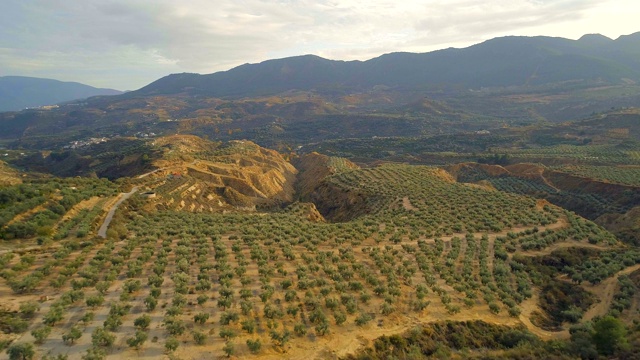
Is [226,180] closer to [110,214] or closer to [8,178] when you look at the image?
[110,214]

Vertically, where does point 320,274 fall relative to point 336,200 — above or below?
above

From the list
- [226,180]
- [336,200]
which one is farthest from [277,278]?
[226,180]

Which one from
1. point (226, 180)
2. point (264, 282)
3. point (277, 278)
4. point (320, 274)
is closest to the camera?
point (264, 282)

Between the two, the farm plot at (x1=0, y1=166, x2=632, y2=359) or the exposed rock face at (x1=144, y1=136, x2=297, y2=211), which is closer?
the farm plot at (x1=0, y1=166, x2=632, y2=359)

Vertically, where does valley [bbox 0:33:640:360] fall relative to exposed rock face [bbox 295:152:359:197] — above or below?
above

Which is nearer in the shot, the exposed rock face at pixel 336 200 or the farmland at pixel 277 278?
the farmland at pixel 277 278

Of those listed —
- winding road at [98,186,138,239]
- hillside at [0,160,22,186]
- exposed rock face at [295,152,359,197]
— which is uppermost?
winding road at [98,186,138,239]

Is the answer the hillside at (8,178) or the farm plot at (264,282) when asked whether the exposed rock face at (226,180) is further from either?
the hillside at (8,178)

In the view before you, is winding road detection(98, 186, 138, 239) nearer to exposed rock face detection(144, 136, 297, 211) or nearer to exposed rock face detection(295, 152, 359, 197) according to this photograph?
exposed rock face detection(144, 136, 297, 211)

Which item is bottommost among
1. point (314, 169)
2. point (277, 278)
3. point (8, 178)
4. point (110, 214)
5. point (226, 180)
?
point (314, 169)

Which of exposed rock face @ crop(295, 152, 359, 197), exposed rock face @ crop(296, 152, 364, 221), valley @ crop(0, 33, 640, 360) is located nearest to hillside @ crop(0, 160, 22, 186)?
valley @ crop(0, 33, 640, 360)

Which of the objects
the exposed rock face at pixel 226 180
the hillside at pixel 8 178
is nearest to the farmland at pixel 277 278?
the exposed rock face at pixel 226 180

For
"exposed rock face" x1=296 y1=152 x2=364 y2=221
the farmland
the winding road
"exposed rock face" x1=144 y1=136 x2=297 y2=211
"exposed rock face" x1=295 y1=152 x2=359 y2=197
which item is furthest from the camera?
"exposed rock face" x1=295 y1=152 x2=359 y2=197
